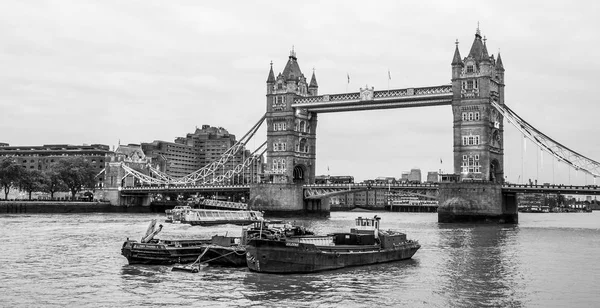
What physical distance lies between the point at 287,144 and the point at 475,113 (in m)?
32.6

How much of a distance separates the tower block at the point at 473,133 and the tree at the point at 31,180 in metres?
73.1

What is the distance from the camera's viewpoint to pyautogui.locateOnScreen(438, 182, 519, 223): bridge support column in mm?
85250

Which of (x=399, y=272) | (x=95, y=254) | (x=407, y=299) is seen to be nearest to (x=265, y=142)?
(x=95, y=254)

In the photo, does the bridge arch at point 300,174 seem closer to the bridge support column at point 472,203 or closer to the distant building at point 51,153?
the bridge support column at point 472,203

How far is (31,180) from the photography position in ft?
402

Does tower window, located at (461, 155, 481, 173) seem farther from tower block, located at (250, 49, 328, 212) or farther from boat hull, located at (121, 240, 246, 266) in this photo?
boat hull, located at (121, 240, 246, 266)

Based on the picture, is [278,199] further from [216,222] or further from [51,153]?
[51,153]

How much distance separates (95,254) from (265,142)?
7394 cm

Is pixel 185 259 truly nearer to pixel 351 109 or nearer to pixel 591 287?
pixel 591 287

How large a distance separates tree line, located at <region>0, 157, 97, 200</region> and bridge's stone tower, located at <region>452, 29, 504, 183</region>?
74.2 meters

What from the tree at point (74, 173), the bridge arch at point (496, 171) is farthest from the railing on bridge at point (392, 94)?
the tree at point (74, 173)

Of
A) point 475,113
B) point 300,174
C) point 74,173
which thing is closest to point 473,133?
point 475,113

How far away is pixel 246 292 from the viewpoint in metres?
30.9

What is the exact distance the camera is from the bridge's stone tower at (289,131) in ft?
365
